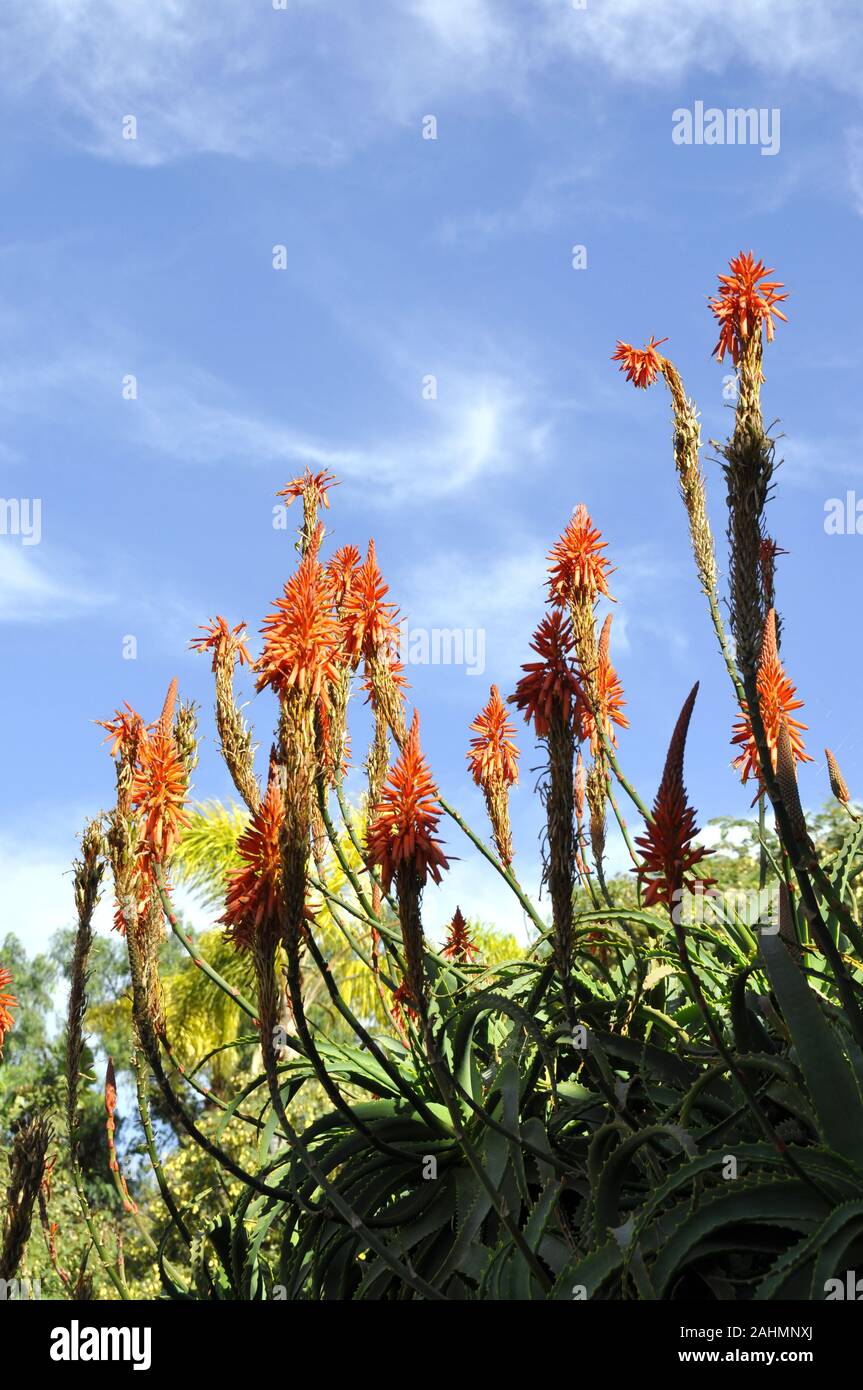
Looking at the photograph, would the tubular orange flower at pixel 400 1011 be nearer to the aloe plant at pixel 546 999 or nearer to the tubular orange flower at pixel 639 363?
the aloe plant at pixel 546 999

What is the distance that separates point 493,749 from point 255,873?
2.13m

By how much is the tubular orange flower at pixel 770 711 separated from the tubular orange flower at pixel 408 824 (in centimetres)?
115

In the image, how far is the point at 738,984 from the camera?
3541 millimetres

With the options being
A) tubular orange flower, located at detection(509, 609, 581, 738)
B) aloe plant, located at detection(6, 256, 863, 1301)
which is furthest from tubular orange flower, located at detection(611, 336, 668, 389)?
tubular orange flower, located at detection(509, 609, 581, 738)

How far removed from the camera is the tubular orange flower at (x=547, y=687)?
11.5 ft

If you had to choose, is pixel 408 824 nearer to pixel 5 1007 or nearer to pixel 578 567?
pixel 578 567

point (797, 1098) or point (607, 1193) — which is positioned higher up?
point (797, 1098)

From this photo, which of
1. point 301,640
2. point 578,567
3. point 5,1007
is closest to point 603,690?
point 578,567

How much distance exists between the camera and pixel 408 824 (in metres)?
3.50
